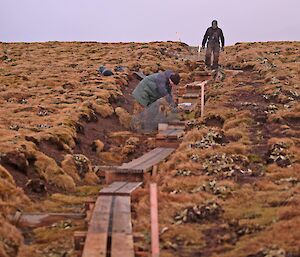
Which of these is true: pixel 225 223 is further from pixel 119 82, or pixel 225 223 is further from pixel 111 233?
pixel 119 82

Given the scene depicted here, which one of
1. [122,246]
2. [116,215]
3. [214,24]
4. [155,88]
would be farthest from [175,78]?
[214,24]

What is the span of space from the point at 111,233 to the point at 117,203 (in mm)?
1784

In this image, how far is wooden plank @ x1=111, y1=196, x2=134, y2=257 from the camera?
8.31m

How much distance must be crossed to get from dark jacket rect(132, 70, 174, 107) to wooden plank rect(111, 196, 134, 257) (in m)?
8.72

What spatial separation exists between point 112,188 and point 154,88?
314 inches

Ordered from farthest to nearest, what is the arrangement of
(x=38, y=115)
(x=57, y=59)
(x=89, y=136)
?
(x=57, y=59) < (x=38, y=115) < (x=89, y=136)

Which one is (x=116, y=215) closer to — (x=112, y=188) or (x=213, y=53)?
(x=112, y=188)

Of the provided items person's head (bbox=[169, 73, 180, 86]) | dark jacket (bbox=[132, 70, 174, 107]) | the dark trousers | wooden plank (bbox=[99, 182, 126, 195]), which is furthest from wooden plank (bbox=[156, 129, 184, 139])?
Answer: the dark trousers

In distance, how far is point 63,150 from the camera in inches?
647

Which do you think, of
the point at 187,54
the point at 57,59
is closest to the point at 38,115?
the point at 57,59

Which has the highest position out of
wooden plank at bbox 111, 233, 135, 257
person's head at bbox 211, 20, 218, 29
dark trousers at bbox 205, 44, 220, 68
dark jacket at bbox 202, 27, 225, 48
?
person's head at bbox 211, 20, 218, 29

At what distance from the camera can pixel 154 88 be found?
1944cm

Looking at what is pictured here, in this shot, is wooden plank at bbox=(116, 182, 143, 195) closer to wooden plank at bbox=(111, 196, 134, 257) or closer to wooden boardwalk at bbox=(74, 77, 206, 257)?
wooden boardwalk at bbox=(74, 77, 206, 257)

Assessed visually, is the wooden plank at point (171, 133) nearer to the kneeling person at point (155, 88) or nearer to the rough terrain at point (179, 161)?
the rough terrain at point (179, 161)
